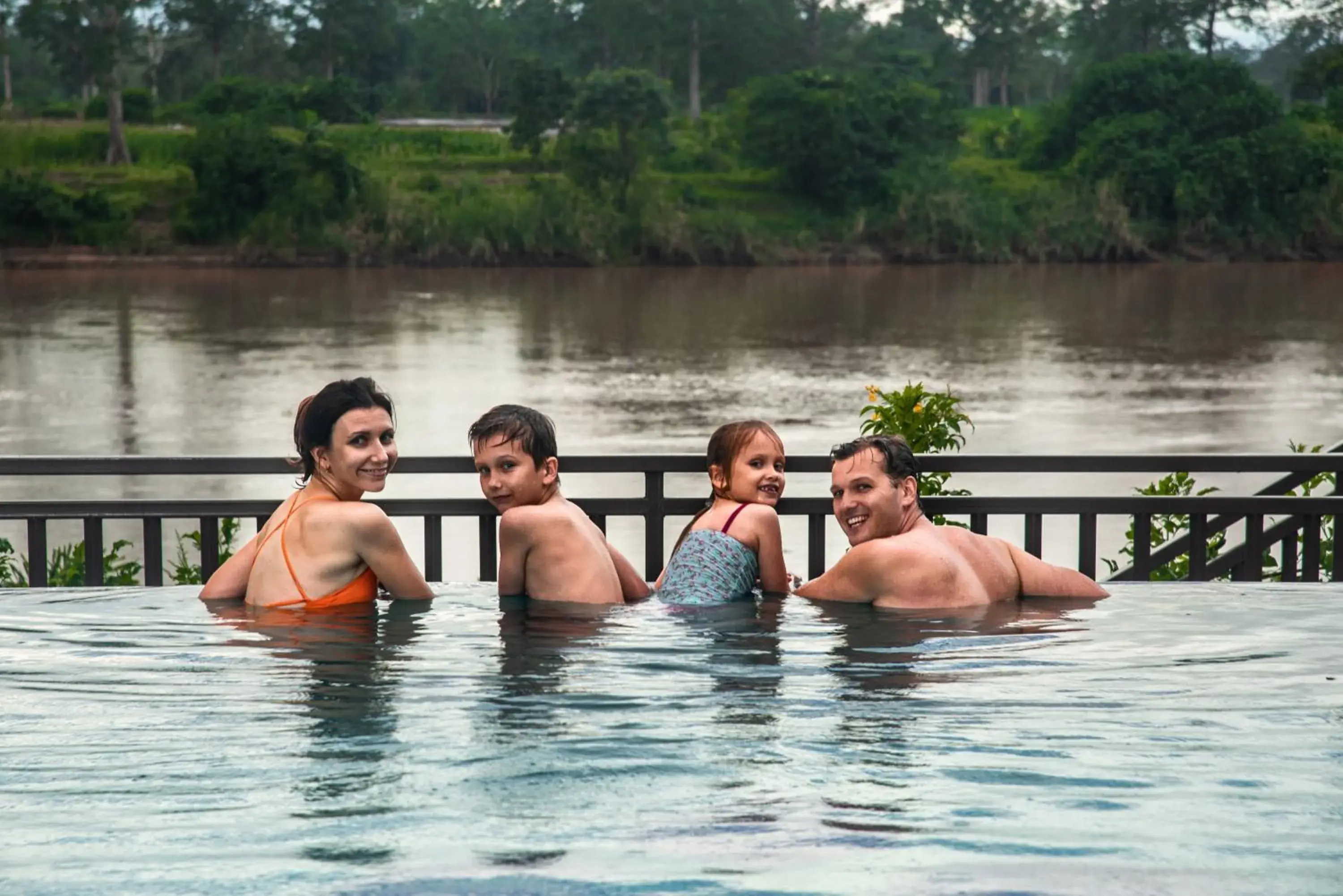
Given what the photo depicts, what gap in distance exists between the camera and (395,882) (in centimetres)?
402

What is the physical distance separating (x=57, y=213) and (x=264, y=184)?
5740 mm

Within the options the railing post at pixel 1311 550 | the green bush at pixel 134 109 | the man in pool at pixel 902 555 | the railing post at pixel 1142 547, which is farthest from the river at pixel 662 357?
the green bush at pixel 134 109

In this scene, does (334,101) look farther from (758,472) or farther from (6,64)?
(758,472)

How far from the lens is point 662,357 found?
31.2m

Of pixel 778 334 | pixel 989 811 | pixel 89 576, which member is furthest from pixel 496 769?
pixel 778 334

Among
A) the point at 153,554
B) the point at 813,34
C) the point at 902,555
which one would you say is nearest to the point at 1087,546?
the point at 902,555

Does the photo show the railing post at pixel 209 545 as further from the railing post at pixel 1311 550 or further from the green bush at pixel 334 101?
the green bush at pixel 334 101

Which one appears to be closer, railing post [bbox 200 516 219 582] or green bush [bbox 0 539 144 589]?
railing post [bbox 200 516 219 582]

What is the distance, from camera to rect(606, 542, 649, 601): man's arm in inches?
274

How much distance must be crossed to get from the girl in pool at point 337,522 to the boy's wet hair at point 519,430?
1.04 feet

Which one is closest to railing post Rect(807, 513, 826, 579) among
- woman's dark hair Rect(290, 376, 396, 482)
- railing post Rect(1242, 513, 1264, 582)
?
railing post Rect(1242, 513, 1264, 582)

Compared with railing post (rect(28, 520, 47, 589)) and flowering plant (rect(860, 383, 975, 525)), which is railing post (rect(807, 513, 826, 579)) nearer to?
flowering plant (rect(860, 383, 975, 525))

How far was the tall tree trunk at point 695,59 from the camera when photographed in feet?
260

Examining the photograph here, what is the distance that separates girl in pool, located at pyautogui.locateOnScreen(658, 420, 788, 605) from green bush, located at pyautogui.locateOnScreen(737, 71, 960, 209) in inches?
2083
